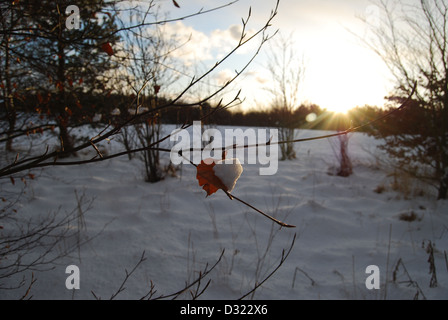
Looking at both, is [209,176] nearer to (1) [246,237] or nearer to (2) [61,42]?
(2) [61,42]

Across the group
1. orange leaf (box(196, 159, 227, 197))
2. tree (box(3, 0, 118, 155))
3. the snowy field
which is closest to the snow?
orange leaf (box(196, 159, 227, 197))

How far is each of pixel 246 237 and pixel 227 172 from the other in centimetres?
259

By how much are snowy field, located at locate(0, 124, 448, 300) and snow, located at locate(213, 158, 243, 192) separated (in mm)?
811

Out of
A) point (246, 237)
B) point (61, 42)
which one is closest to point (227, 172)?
point (61, 42)

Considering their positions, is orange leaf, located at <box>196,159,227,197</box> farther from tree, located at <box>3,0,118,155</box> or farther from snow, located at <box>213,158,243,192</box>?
tree, located at <box>3,0,118,155</box>

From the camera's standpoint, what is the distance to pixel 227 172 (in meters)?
0.66

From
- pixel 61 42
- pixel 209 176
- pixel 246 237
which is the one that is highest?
pixel 61 42

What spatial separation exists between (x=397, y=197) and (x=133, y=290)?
3.94 m

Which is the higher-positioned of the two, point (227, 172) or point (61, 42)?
point (61, 42)

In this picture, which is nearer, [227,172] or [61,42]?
[227,172]

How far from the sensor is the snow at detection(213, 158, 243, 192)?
644mm
